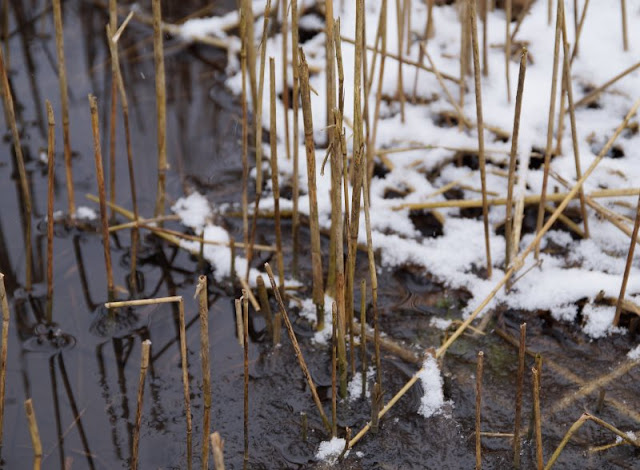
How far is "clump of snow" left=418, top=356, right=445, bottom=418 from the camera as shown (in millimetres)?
1891

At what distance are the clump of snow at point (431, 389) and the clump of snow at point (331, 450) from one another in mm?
Result: 237

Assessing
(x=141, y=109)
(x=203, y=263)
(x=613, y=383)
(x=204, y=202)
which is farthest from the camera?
(x=141, y=109)

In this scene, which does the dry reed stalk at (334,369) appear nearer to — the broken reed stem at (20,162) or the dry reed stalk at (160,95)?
the dry reed stalk at (160,95)

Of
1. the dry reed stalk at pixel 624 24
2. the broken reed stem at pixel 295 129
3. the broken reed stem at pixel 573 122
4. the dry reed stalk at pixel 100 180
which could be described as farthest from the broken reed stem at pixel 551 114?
the dry reed stalk at pixel 100 180

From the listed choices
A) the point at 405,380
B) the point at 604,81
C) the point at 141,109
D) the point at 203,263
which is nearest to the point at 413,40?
the point at 604,81

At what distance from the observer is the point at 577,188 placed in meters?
2.18

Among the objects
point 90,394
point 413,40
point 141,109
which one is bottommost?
point 90,394

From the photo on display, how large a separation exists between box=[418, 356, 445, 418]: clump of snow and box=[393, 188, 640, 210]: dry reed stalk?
64 cm

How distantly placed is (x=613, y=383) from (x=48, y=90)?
257 cm

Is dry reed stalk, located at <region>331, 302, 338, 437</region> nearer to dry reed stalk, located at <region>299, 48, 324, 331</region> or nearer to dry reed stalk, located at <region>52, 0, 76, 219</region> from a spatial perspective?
dry reed stalk, located at <region>299, 48, 324, 331</region>

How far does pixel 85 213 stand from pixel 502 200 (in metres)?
1.47

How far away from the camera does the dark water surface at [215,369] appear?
71.4 inches

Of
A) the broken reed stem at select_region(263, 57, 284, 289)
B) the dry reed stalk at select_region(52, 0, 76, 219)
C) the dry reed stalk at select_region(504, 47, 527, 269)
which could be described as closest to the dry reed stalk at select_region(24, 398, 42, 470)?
the broken reed stem at select_region(263, 57, 284, 289)

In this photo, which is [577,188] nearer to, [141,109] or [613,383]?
[613,383]
